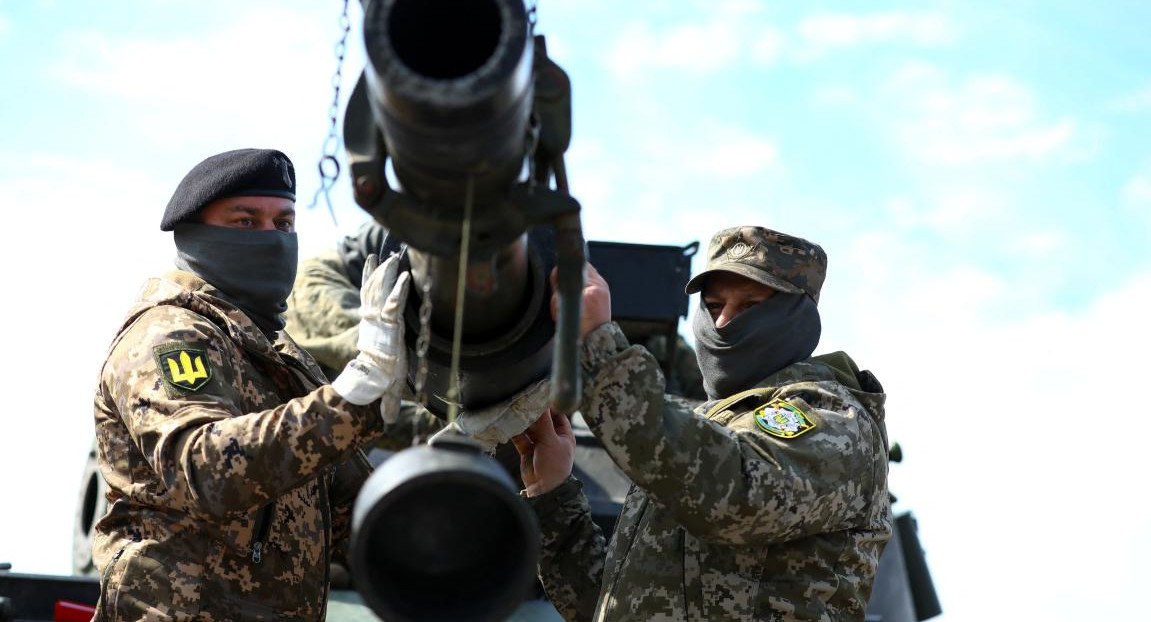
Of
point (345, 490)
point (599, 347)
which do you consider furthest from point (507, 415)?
point (345, 490)

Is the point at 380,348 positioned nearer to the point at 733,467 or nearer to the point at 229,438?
the point at 229,438

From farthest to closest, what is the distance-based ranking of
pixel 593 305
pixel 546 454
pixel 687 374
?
pixel 687 374, pixel 546 454, pixel 593 305

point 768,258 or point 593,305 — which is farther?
point 768,258

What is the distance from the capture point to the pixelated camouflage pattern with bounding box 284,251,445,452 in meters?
7.60

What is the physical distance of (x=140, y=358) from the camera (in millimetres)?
4414

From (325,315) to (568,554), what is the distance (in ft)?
11.9

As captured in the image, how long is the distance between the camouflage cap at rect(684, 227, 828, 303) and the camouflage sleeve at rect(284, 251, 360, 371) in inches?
129

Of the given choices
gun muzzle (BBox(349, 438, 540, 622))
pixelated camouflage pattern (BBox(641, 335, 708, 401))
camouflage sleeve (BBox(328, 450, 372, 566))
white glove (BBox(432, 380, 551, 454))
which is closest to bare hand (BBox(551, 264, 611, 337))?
white glove (BBox(432, 380, 551, 454))

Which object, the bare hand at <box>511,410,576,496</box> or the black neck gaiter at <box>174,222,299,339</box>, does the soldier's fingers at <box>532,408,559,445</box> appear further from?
the black neck gaiter at <box>174,222,299,339</box>

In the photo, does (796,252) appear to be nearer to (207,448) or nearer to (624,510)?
(624,510)

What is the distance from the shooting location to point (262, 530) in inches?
174

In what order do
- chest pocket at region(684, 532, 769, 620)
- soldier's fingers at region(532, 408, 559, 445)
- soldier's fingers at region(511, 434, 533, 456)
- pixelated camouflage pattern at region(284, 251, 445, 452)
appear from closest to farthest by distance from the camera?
1. chest pocket at region(684, 532, 769, 620)
2. soldier's fingers at region(532, 408, 559, 445)
3. soldier's fingers at region(511, 434, 533, 456)
4. pixelated camouflage pattern at region(284, 251, 445, 452)

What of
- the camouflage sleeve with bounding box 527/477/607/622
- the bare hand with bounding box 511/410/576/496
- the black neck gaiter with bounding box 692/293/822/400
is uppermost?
the black neck gaiter with bounding box 692/293/822/400

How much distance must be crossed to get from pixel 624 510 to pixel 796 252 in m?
1.05
